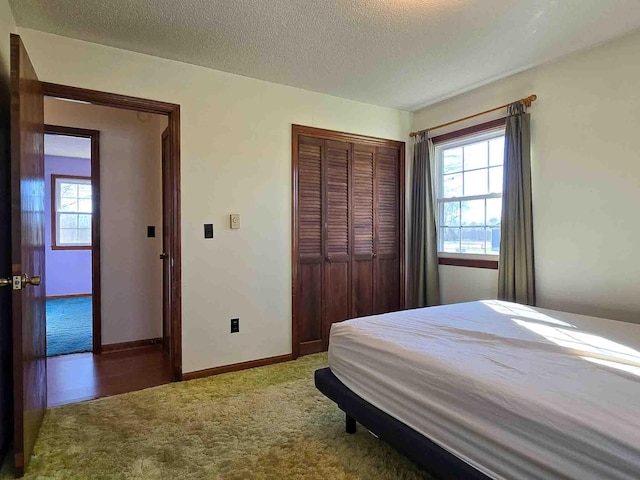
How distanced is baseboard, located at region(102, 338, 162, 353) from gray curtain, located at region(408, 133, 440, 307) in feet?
9.12

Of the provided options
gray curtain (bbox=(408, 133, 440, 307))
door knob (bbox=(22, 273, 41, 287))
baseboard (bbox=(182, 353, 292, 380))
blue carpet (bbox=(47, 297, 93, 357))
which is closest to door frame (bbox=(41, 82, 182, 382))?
baseboard (bbox=(182, 353, 292, 380))

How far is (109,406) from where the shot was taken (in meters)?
2.55

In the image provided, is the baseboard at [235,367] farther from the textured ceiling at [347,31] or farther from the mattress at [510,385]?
the textured ceiling at [347,31]

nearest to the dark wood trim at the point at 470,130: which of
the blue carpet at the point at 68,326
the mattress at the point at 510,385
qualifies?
the mattress at the point at 510,385

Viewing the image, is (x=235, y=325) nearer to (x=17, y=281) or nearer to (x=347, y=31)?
(x=17, y=281)

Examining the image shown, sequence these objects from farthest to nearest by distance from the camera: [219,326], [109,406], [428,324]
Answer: [219,326], [109,406], [428,324]

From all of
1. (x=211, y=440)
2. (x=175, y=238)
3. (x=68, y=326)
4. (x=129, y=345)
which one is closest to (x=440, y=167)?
(x=175, y=238)

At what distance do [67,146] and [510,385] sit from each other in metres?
7.06

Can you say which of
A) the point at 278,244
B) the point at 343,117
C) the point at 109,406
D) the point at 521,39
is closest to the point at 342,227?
the point at 278,244

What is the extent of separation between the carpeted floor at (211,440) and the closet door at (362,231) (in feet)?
4.44

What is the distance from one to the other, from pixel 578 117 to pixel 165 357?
399 cm

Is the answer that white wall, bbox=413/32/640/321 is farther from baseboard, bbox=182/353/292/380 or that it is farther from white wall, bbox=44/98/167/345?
white wall, bbox=44/98/167/345

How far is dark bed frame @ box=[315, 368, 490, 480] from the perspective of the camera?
4.54 ft

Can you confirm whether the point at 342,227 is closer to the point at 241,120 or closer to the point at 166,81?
the point at 241,120
